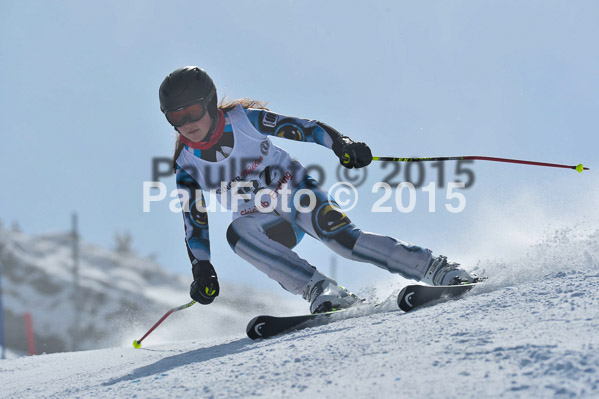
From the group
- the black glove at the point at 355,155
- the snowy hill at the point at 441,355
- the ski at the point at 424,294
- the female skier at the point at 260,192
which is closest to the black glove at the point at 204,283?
the female skier at the point at 260,192

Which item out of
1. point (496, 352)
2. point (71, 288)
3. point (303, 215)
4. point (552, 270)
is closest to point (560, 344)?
point (496, 352)

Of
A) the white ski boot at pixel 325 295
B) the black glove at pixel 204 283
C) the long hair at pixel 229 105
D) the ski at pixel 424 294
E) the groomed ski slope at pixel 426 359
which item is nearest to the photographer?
the groomed ski slope at pixel 426 359

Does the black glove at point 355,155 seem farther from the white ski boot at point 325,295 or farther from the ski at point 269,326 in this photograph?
the ski at point 269,326

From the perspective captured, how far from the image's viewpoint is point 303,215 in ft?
11.9

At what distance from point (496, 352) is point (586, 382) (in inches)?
12.4

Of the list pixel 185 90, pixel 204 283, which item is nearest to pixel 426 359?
pixel 204 283

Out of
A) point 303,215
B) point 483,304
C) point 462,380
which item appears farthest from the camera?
point 303,215

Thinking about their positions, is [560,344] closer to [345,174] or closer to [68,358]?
[345,174]

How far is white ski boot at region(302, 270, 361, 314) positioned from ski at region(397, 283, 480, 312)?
0.60m

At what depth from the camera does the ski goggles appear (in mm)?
3488

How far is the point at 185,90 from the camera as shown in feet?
11.4

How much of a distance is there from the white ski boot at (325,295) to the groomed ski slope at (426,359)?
404 mm

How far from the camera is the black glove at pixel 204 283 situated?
340 cm

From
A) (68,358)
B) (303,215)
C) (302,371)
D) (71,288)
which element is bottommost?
(71,288)
